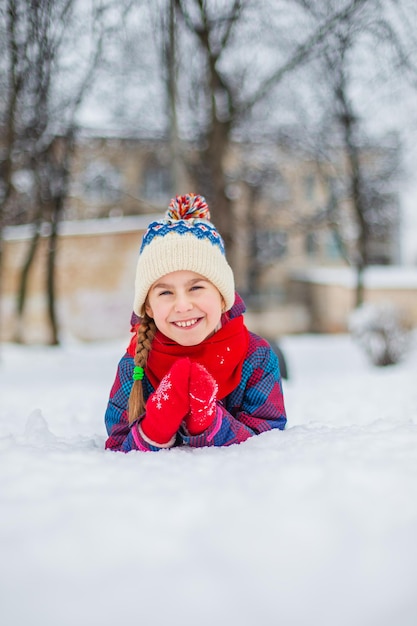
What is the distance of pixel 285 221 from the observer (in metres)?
21.3

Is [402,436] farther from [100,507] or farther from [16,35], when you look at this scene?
[16,35]

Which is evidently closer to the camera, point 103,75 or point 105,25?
point 105,25

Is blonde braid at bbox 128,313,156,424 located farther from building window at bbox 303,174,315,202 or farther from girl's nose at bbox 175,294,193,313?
building window at bbox 303,174,315,202

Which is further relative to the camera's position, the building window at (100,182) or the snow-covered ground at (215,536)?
the building window at (100,182)

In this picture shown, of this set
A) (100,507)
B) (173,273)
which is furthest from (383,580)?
(173,273)

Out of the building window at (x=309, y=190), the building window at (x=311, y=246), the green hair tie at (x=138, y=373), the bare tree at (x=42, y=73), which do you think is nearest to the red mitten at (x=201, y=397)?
the green hair tie at (x=138, y=373)

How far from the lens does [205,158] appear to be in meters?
8.99

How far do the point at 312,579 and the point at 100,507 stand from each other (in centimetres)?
44

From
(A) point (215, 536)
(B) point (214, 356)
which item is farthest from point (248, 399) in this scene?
(A) point (215, 536)

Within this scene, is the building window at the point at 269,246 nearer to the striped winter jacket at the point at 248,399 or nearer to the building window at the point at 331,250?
the building window at the point at 331,250

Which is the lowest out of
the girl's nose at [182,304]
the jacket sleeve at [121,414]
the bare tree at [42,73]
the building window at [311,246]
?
the jacket sleeve at [121,414]

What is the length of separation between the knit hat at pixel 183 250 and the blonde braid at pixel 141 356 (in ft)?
0.25

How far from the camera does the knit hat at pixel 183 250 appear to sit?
186cm

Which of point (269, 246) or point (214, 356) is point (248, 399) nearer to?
point (214, 356)
